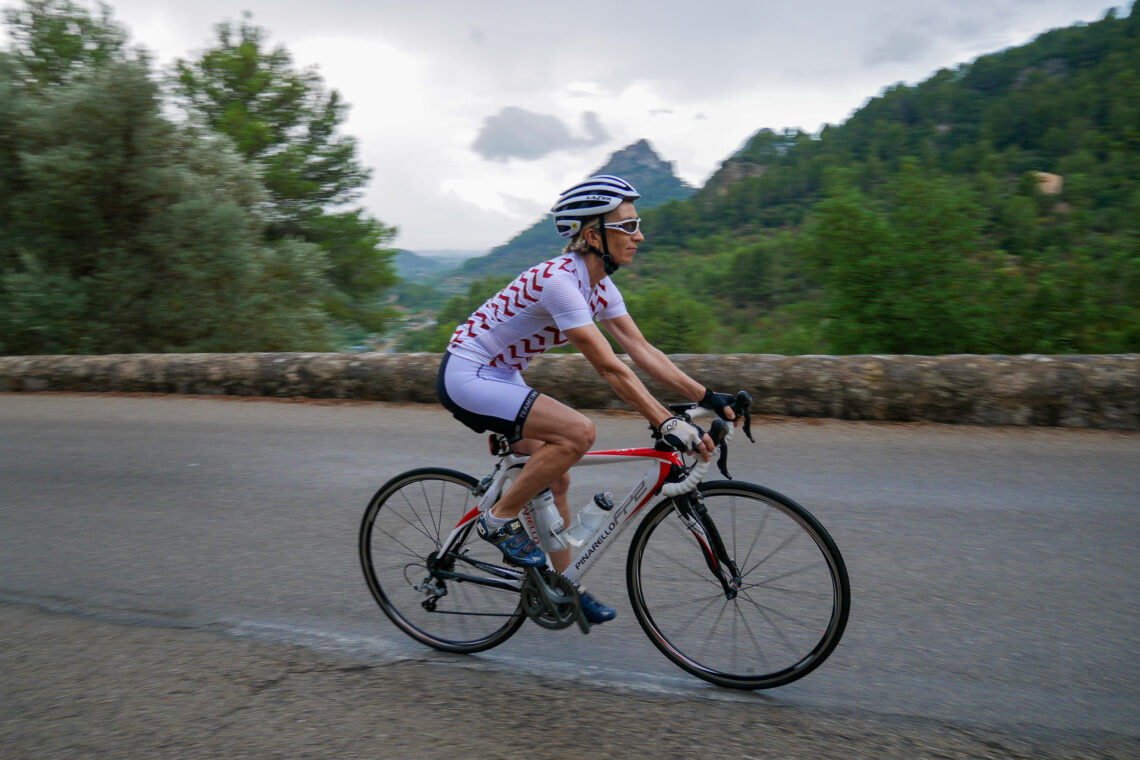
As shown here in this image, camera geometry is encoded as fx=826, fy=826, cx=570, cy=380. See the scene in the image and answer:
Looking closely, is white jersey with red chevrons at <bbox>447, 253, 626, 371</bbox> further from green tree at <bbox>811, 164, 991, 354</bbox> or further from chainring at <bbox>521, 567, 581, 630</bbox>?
green tree at <bbox>811, 164, 991, 354</bbox>

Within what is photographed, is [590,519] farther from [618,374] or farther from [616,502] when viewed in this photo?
[618,374]

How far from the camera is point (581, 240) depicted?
10.3ft

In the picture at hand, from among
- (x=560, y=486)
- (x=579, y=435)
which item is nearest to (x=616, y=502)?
(x=560, y=486)

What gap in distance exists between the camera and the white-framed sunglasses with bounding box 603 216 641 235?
3062mm

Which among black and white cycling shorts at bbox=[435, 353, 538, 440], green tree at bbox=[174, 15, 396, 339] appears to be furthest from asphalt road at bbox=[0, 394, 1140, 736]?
green tree at bbox=[174, 15, 396, 339]

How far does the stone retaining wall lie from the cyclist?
4.99 m

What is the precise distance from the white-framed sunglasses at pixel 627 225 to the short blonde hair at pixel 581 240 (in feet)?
0.15

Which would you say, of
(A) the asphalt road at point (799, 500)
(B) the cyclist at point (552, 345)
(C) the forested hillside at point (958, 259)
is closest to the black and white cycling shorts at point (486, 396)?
(B) the cyclist at point (552, 345)

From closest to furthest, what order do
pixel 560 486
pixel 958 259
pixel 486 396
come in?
pixel 486 396 → pixel 560 486 → pixel 958 259

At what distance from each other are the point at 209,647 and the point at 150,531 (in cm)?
208

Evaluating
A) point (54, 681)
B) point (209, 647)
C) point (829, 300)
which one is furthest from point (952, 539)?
point (829, 300)

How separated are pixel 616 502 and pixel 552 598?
457mm

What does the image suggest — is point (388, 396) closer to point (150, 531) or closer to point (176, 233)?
point (150, 531)

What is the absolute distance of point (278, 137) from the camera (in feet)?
105
